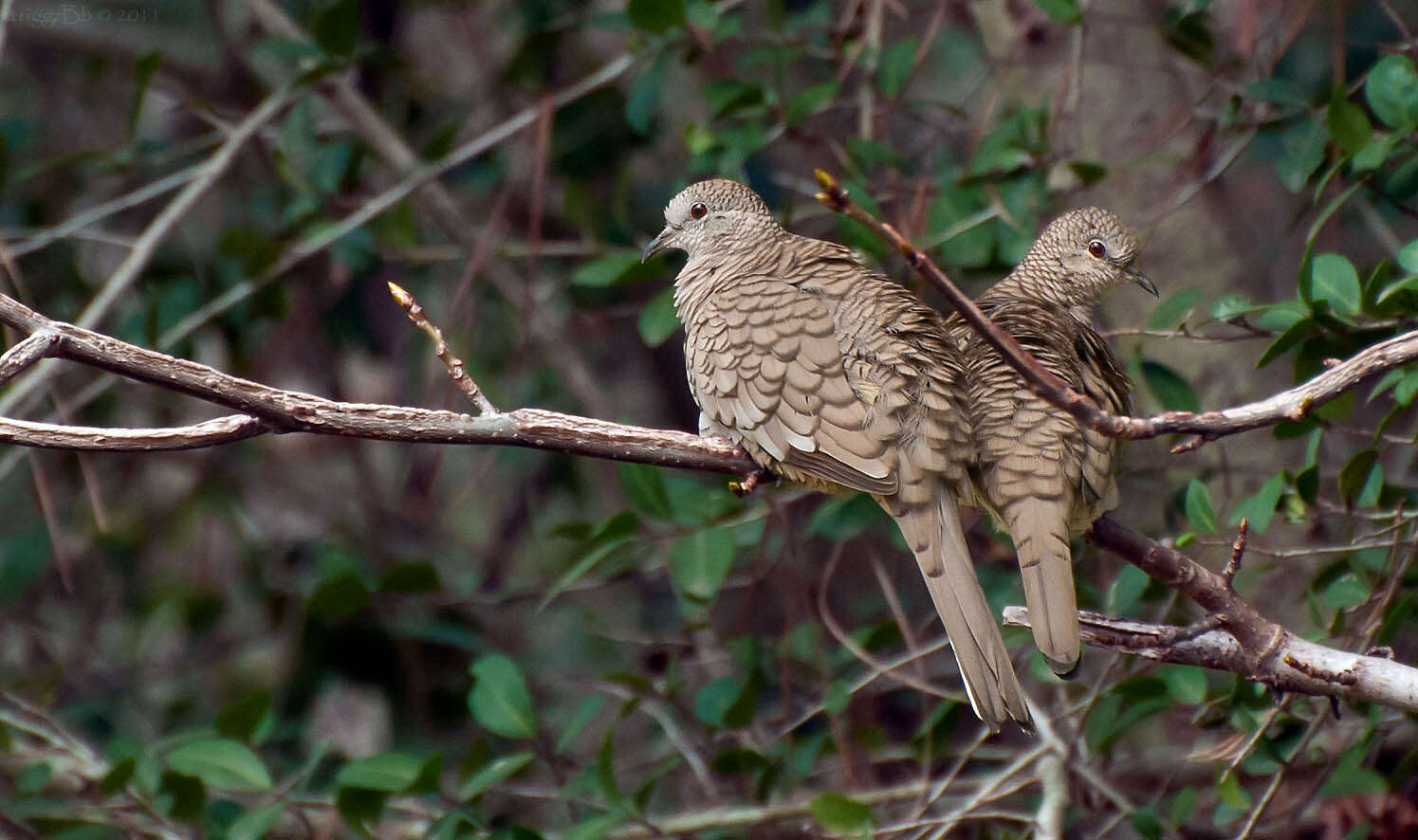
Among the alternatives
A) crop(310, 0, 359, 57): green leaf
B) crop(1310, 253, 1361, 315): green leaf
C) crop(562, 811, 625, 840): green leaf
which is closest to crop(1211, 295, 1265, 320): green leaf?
crop(1310, 253, 1361, 315): green leaf

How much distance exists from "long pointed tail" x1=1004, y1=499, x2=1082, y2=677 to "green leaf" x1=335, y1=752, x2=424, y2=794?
147 cm

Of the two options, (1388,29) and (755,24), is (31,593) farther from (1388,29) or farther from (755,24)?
(1388,29)

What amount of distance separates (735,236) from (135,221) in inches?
114

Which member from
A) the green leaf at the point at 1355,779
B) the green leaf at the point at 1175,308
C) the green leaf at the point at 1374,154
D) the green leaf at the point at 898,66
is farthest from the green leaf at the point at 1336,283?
the green leaf at the point at 898,66

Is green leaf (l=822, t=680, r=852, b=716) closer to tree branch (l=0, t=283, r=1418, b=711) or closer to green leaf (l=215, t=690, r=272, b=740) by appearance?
tree branch (l=0, t=283, r=1418, b=711)

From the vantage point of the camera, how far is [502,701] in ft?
10.2

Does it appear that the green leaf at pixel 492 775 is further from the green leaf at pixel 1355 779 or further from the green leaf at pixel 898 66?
the green leaf at pixel 898 66

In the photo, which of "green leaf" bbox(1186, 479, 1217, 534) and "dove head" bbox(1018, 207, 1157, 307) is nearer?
"green leaf" bbox(1186, 479, 1217, 534)

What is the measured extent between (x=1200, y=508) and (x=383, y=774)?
1.83 m

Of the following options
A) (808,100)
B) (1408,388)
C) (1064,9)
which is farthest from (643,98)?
(1408,388)

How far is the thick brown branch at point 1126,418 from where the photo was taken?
4.97ft

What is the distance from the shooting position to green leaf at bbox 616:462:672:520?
10.0 ft

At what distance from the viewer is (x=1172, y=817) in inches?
121

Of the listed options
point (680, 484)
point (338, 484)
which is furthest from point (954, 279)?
point (338, 484)
